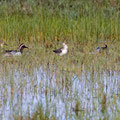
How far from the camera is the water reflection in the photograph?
544cm

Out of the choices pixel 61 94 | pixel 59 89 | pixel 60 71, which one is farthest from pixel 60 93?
pixel 60 71

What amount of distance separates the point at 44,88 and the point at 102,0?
39.2 ft

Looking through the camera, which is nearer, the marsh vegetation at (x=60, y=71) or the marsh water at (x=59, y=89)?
the marsh water at (x=59, y=89)

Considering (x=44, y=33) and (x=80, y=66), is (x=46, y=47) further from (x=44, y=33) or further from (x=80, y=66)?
(x=80, y=66)

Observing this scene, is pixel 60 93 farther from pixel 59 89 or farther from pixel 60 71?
pixel 60 71

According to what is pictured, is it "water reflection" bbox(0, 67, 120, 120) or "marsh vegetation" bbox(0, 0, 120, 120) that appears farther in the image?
"marsh vegetation" bbox(0, 0, 120, 120)

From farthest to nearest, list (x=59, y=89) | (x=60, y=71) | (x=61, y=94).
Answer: (x=60, y=71)
(x=59, y=89)
(x=61, y=94)

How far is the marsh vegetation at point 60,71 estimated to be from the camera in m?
5.57

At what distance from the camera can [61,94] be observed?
251 inches

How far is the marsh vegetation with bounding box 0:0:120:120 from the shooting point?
219 inches

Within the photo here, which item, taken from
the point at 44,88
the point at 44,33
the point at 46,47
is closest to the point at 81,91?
the point at 44,88

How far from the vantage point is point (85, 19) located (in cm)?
1260

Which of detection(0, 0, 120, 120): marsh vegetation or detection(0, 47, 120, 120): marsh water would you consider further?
detection(0, 0, 120, 120): marsh vegetation

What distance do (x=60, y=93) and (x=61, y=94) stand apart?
65mm
